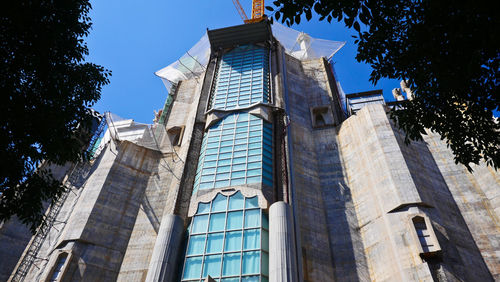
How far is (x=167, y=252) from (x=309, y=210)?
35.5 ft

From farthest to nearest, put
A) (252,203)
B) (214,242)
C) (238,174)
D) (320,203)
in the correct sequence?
(320,203) < (238,174) < (252,203) < (214,242)

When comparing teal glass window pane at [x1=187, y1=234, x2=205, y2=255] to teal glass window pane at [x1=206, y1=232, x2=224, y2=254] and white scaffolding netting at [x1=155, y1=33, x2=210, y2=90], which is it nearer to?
teal glass window pane at [x1=206, y1=232, x2=224, y2=254]

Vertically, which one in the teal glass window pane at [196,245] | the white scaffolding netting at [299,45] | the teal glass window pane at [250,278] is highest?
the white scaffolding netting at [299,45]

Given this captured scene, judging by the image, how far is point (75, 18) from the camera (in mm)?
13555

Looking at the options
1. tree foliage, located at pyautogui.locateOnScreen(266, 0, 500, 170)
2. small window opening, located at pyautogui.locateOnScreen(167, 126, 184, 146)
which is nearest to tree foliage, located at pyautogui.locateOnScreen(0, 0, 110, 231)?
tree foliage, located at pyautogui.locateOnScreen(266, 0, 500, 170)

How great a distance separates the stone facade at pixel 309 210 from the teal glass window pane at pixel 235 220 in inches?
62.3

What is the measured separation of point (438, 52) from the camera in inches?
428

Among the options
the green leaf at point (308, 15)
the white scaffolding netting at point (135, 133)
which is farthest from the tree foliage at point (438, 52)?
the white scaffolding netting at point (135, 133)

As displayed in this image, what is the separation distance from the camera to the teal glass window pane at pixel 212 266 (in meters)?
19.6

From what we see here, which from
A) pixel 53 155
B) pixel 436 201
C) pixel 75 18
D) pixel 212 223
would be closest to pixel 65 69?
pixel 75 18

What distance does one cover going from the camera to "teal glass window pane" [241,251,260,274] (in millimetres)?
19375

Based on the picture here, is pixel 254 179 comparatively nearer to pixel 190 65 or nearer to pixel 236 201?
pixel 236 201

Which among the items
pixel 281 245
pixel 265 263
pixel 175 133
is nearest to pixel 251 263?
pixel 265 263

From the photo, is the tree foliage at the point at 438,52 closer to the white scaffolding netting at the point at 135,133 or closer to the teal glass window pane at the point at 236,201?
the teal glass window pane at the point at 236,201
